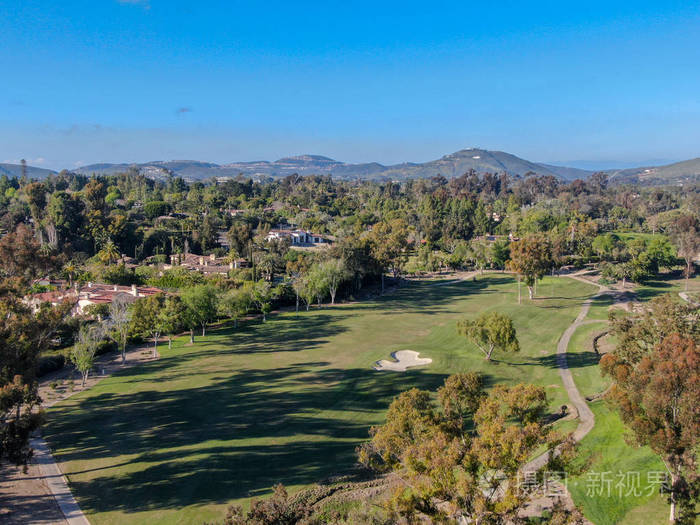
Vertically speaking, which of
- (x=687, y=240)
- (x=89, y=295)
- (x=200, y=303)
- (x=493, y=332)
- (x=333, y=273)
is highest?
(x=687, y=240)

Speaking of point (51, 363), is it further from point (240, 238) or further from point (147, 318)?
point (240, 238)

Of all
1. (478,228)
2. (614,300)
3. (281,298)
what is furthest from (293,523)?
(478,228)

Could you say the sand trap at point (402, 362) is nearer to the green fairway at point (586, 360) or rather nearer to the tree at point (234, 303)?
the green fairway at point (586, 360)

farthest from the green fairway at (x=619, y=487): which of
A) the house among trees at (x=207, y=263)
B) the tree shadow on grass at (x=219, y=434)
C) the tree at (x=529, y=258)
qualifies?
the house among trees at (x=207, y=263)

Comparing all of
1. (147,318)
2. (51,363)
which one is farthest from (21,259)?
(147,318)

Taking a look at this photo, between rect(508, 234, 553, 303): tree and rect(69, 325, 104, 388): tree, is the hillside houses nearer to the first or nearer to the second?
rect(69, 325, 104, 388): tree

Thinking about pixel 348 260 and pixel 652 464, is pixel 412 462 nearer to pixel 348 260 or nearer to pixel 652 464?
pixel 652 464
